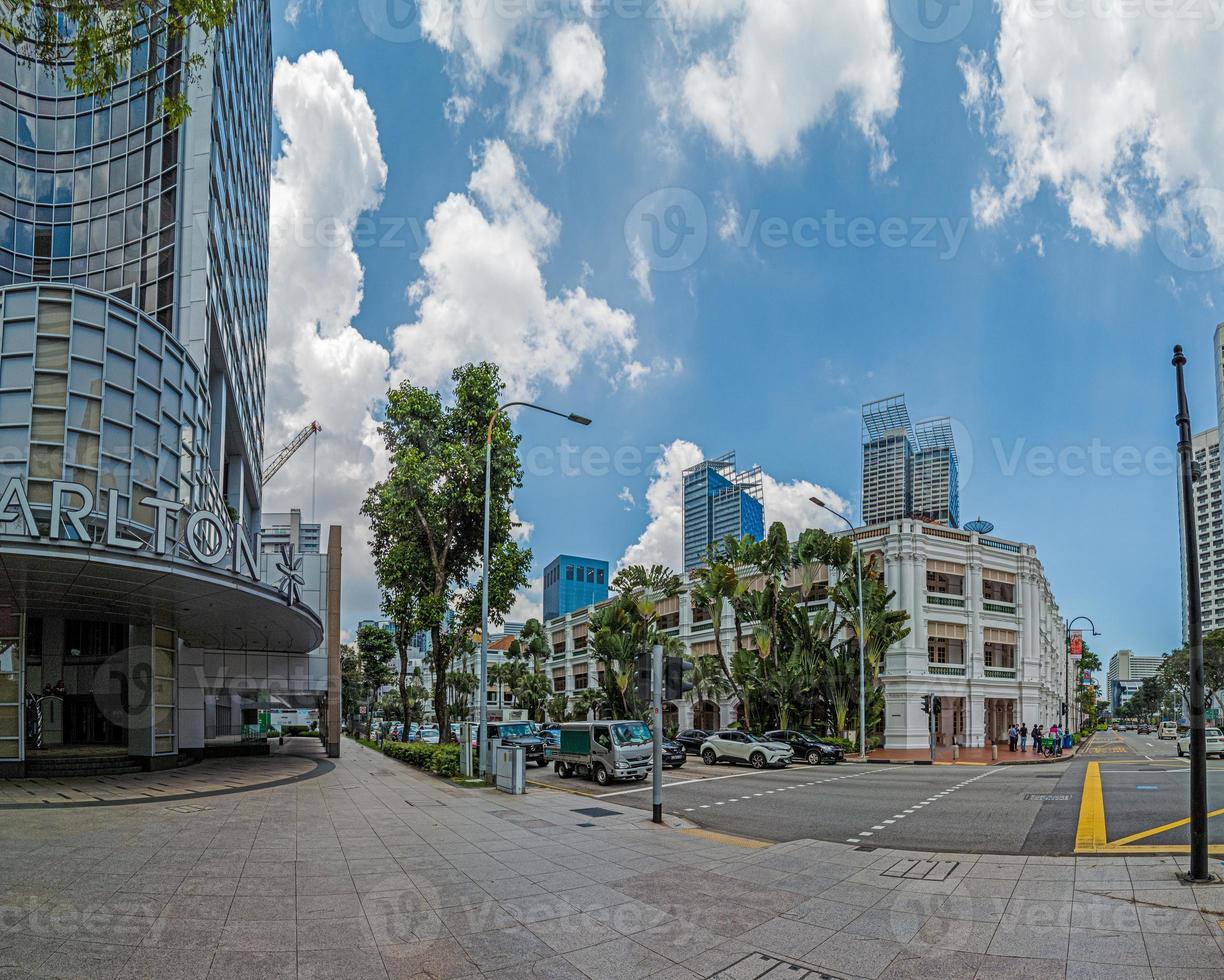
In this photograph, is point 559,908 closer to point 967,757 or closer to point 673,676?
point 673,676

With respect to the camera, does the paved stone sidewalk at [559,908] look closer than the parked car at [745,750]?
Yes

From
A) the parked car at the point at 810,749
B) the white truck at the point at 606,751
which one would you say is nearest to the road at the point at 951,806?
the white truck at the point at 606,751

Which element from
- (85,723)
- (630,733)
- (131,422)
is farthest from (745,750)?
(131,422)

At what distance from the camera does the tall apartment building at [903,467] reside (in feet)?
426

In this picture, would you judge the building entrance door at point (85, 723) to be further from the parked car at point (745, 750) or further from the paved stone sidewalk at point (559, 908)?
the parked car at point (745, 750)

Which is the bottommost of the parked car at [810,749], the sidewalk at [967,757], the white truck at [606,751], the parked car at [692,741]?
the sidewalk at [967,757]

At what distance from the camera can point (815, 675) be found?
44.5 m

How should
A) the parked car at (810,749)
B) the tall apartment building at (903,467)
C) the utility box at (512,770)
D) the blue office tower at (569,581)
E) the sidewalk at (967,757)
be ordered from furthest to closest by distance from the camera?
1. the blue office tower at (569,581)
2. the tall apartment building at (903,467)
3. the sidewalk at (967,757)
4. the parked car at (810,749)
5. the utility box at (512,770)

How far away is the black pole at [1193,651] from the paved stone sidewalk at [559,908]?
64 centimetres

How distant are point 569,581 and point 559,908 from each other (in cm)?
17299

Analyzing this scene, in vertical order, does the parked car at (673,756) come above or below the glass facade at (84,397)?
below

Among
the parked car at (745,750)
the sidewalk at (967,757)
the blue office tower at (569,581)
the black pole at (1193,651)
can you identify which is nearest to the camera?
the black pole at (1193,651)

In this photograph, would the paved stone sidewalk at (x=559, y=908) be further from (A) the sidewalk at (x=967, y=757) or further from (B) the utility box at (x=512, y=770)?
(A) the sidewalk at (x=967, y=757)

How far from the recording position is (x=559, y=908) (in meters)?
9.02
